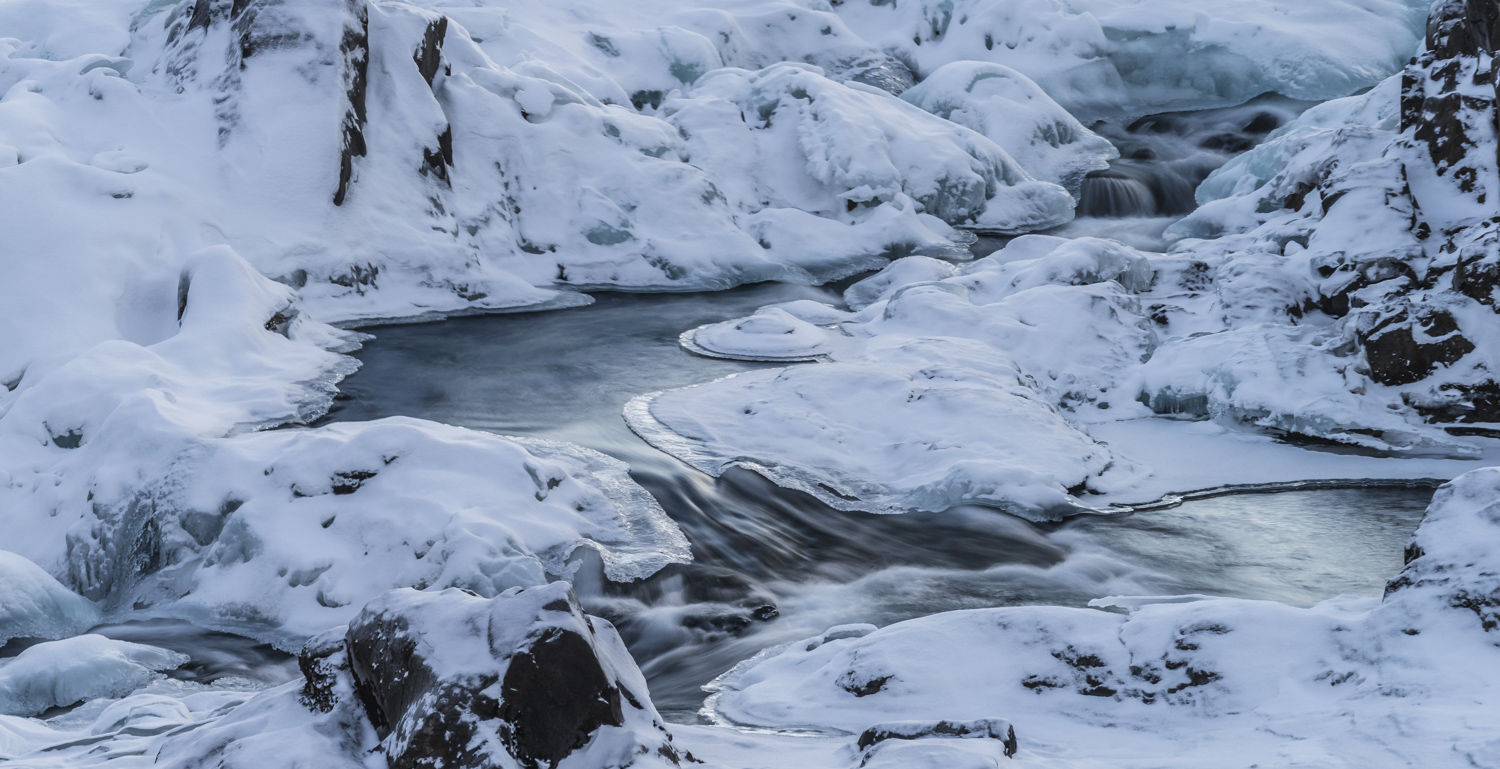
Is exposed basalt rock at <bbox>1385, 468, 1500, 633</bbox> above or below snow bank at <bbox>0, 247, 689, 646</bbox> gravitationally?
above

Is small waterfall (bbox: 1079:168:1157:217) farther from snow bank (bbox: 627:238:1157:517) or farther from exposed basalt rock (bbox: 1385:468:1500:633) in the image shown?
exposed basalt rock (bbox: 1385:468:1500:633)

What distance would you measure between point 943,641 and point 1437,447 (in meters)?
5.08

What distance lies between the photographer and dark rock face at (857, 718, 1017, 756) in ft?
10.5

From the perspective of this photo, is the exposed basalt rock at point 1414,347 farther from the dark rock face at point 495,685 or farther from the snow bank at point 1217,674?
the dark rock face at point 495,685

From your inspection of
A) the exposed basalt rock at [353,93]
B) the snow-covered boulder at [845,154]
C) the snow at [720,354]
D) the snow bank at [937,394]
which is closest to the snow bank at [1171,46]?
the snow at [720,354]

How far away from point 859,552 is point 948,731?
125 inches

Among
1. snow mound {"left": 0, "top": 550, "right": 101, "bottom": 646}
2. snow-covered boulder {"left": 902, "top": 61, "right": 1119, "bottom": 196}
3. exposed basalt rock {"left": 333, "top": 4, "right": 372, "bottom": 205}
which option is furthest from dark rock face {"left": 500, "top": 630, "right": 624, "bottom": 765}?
snow-covered boulder {"left": 902, "top": 61, "right": 1119, "bottom": 196}

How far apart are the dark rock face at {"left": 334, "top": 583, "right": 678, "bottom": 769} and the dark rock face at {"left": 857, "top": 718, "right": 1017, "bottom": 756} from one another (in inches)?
25.1

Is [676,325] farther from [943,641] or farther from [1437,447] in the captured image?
[943,641]

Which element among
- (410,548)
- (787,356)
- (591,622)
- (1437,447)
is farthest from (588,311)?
(591,622)

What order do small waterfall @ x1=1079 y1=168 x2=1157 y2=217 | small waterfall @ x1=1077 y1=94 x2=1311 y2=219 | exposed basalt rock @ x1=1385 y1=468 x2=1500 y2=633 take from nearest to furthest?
exposed basalt rock @ x1=1385 y1=468 x2=1500 y2=633 → small waterfall @ x1=1079 y1=168 x2=1157 y2=217 → small waterfall @ x1=1077 y1=94 x2=1311 y2=219

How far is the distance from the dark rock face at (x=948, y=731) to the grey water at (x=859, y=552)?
3.91ft

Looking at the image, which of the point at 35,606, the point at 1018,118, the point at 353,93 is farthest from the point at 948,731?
the point at 1018,118

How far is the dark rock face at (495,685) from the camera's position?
279 cm
